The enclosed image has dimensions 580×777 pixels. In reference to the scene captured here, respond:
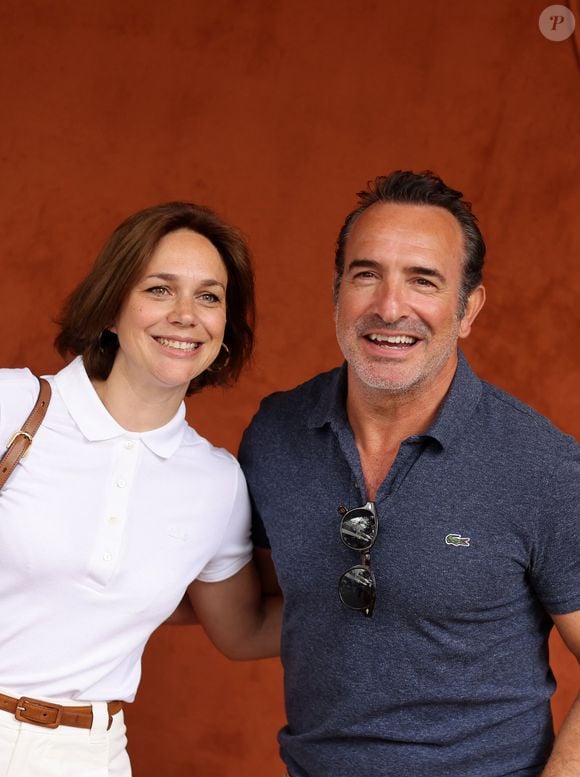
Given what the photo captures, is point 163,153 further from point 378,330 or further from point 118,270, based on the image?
point 378,330

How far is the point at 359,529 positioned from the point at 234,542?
37cm

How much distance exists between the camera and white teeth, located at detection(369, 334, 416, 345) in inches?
76.6

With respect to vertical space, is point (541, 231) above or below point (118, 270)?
above

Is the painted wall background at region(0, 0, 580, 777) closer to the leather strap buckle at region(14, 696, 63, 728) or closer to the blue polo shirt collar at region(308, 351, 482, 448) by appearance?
the blue polo shirt collar at region(308, 351, 482, 448)

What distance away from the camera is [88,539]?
1.88 m

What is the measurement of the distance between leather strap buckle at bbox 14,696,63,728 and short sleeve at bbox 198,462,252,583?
0.42 m

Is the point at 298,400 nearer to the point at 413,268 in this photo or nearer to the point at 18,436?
the point at 413,268

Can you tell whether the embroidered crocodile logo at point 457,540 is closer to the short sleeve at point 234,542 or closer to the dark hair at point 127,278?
the short sleeve at point 234,542

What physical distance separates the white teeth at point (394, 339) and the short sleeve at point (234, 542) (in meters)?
0.39

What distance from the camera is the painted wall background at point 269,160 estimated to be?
338 cm

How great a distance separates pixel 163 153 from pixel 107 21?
43 centimetres

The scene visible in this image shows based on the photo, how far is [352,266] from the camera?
202 centimetres

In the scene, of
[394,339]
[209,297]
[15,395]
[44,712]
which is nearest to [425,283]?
[394,339]


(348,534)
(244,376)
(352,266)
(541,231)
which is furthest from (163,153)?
(348,534)
